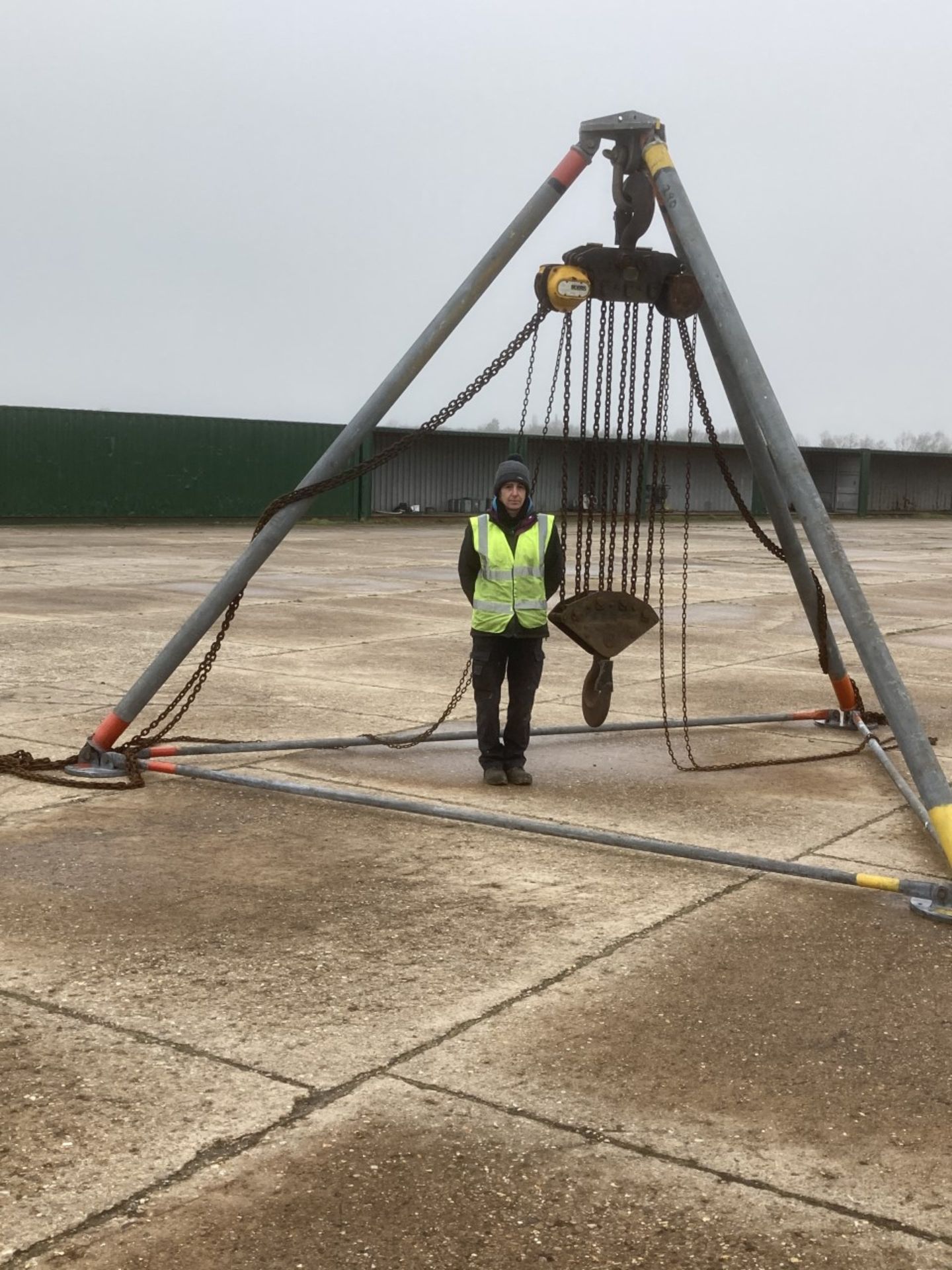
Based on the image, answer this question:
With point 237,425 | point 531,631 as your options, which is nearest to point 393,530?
point 237,425

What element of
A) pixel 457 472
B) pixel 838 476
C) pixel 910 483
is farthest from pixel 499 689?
pixel 910 483

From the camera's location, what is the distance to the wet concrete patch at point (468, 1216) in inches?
122

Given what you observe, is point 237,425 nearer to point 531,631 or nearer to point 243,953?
point 531,631

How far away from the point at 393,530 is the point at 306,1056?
32.2 meters

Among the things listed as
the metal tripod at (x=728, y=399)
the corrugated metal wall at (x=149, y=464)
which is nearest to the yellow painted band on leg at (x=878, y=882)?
the metal tripod at (x=728, y=399)

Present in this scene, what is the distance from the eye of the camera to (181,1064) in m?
3.99

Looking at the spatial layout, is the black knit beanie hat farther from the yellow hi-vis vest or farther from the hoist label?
the hoist label

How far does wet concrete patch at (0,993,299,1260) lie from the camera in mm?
3297

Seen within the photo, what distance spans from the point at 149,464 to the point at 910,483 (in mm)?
35992

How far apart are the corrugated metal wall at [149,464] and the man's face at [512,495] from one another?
28352mm

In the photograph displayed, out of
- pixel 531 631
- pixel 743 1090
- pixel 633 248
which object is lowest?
pixel 743 1090

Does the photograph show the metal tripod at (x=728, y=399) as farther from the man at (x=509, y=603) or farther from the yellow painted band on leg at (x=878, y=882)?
the man at (x=509, y=603)

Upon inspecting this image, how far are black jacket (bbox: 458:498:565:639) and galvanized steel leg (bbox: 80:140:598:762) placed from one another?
2.57 ft

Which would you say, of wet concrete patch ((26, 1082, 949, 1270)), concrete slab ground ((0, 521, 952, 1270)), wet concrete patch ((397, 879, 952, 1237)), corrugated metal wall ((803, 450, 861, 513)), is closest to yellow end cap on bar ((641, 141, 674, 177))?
concrete slab ground ((0, 521, 952, 1270))
